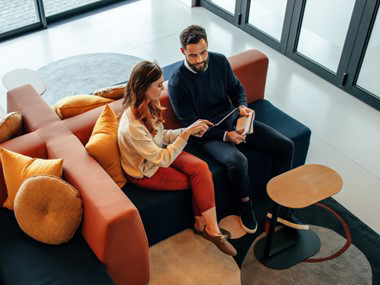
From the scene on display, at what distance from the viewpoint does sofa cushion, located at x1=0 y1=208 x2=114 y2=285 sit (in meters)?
2.38

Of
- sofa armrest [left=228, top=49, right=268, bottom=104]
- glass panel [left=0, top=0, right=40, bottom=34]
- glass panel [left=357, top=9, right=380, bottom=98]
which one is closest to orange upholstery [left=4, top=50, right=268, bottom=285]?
sofa armrest [left=228, top=49, right=268, bottom=104]

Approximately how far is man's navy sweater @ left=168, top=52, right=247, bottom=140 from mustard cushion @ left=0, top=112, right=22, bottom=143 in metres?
0.95

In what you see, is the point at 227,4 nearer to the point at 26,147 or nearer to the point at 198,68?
the point at 198,68

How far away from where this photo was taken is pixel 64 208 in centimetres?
248

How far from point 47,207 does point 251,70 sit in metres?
1.78

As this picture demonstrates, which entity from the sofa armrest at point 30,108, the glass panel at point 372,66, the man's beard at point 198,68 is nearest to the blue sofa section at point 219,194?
the man's beard at point 198,68

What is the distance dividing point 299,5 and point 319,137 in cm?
139

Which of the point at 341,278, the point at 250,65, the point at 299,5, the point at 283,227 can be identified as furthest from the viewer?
the point at 299,5

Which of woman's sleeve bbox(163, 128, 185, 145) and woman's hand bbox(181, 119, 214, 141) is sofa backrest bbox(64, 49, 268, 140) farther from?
woman's hand bbox(181, 119, 214, 141)

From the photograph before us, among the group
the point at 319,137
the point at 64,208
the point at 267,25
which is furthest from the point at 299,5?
the point at 64,208

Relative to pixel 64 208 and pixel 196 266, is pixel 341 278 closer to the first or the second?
pixel 196 266

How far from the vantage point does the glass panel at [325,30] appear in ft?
14.1

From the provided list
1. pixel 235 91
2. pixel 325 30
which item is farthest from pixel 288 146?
pixel 325 30

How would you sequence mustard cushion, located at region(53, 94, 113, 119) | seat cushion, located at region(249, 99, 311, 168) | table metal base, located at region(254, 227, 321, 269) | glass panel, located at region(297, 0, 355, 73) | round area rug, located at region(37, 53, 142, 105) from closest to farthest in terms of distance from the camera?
table metal base, located at region(254, 227, 321, 269) → mustard cushion, located at region(53, 94, 113, 119) → seat cushion, located at region(249, 99, 311, 168) → glass panel, located at region(297, 0, 355, 73) → round area rug, located at region(37, 53, 142, 105)
